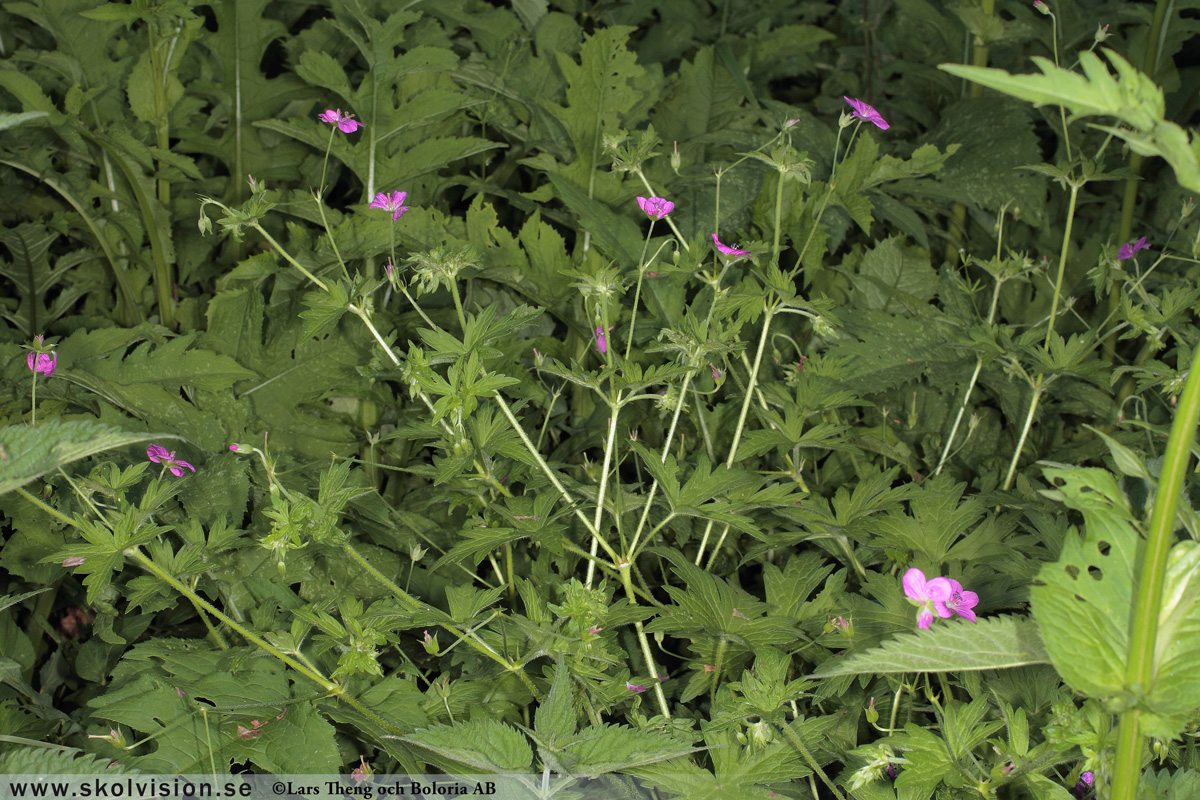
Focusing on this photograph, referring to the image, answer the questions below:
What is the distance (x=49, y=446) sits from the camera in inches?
41.9

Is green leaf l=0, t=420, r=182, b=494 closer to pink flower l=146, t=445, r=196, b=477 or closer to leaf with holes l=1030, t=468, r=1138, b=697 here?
pink flower l=146, t=445, r=196, b=477

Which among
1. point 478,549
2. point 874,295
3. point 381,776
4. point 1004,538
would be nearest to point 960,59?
point 874,295

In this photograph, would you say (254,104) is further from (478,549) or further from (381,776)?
(381,776)

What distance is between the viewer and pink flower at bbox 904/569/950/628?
4.52 ft

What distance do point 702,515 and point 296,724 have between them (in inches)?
32.3

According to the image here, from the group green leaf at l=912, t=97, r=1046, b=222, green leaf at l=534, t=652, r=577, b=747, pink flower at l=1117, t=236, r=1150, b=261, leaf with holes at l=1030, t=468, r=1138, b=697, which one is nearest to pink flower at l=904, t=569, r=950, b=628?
leaf with holes at l=1030, t=468, r=1138, b=697

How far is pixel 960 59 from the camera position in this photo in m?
2.66

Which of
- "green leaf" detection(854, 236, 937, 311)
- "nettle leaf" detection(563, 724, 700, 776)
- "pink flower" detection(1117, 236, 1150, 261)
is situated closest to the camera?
"nettle leaf" detection(563, 724, 700, 776)

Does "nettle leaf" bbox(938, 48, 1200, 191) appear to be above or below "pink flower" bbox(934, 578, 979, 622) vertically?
above

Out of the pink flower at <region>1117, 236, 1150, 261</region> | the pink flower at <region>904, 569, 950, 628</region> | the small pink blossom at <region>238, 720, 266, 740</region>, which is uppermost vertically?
the pink flower at <region>1117, 236, 1150, 261</region>

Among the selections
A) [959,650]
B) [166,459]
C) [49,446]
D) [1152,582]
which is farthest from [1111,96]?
[166,459]

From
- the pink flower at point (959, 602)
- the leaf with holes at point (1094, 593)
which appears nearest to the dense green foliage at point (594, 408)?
the leaf with holes at point (1094, 593)

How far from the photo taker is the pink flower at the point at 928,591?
4.52 ft

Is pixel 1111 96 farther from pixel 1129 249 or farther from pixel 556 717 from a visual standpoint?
pixel 1129 249
